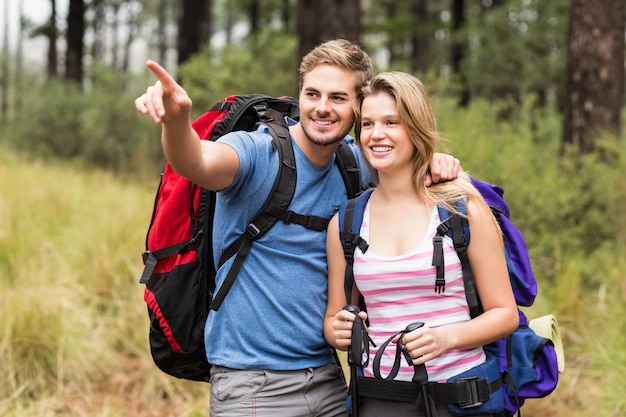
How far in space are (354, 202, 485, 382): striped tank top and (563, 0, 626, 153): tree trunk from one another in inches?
241

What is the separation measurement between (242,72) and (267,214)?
32.1 feet

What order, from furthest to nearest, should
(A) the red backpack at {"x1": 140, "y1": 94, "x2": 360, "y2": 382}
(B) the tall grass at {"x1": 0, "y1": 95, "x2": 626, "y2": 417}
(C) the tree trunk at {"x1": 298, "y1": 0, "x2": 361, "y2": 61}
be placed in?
(C) the tree trunk at {"x1": 298, "y1": 0, "x2": 361, "y2": 61} < (B) the tall grass at {"x1": 0, "y1": 95, "x2": 626, "y2": 417} < (A) the red backpack at {"x1": 140, "y1": 94, "x2": 360, "y2": 382}

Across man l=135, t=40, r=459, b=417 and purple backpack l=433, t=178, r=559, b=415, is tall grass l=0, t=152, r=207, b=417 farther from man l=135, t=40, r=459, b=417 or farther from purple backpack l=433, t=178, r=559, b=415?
purple backpack l=433, t=178, r=559, b=415

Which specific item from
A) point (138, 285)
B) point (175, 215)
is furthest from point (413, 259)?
point (138, 285)

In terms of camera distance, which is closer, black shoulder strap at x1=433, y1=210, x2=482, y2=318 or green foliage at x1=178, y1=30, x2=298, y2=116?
black shoulder strap at x1=433, y1=210, x2=482, y2=318

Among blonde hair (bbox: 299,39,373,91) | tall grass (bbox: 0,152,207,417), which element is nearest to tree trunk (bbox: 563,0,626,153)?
tall grass (bbox: 0,152,207,417)

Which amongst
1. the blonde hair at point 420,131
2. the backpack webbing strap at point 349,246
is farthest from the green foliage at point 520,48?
the backpack webbing strap at point 349,246

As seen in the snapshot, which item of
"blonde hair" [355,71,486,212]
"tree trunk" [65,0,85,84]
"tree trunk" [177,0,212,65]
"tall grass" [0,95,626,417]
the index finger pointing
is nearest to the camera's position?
the index finger pointing

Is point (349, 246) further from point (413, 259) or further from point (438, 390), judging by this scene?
point (438, 390)

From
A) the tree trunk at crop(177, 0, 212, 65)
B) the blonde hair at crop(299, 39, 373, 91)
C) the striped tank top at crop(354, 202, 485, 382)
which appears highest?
the tree trunk at crop(177, 0, 212, 65)

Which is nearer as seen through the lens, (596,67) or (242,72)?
(596,67)

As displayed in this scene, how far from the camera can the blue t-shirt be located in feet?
9.39

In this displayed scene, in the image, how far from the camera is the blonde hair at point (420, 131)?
8.82 feet

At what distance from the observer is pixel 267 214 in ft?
9.40
